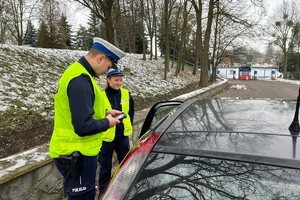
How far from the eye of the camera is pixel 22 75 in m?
6.66

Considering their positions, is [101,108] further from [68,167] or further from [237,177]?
[237,177]

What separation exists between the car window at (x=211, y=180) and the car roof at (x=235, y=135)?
0.04 meters

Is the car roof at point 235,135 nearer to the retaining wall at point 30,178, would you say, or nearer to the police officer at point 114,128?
the police officer at point 114,128

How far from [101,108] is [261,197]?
1406mm

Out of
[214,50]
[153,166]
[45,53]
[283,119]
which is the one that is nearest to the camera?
[153,166]

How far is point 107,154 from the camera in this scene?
10.1 feet

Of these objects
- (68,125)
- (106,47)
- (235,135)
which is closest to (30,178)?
(68,125)

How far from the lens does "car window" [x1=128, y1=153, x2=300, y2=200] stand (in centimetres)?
111

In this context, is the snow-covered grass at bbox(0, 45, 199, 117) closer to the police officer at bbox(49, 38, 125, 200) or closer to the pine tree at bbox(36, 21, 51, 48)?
the police officer at bbox(49, 38, 125, 200)

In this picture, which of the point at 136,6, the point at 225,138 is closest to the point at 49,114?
the point at 225,138

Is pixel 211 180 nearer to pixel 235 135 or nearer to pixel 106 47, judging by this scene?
pixel 235 135

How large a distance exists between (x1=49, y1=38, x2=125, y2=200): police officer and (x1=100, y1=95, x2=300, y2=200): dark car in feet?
1.73

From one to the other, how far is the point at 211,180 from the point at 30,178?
2.10m

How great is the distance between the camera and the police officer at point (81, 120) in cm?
175
